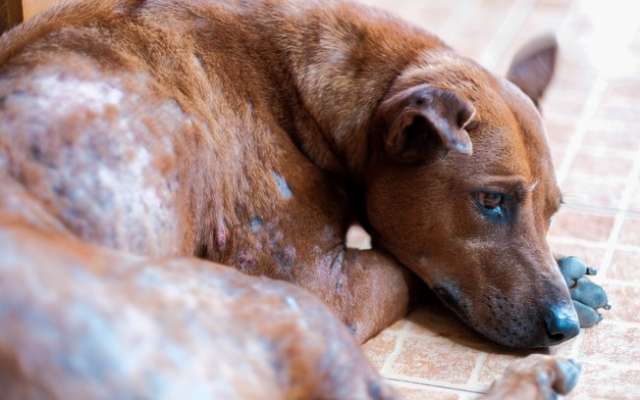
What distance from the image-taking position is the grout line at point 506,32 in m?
6.41

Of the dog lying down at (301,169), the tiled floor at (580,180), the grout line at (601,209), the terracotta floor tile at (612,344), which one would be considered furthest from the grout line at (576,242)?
the terracotta floor tile at (612,344)

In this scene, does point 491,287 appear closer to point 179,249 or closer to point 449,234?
point 449,234

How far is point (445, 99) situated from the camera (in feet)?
11.9

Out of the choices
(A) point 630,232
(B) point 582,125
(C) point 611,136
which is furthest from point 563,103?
(A) point 630,232

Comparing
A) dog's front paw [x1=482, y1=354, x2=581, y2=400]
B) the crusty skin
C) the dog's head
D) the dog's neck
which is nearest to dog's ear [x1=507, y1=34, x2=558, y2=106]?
the dog's head

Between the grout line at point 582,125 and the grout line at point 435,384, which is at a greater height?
the grout line at point 435,384

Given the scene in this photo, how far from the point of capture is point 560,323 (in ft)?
12.4

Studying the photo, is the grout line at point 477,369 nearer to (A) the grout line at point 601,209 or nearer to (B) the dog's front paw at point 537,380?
(B) the dog's front paw at point 537,380

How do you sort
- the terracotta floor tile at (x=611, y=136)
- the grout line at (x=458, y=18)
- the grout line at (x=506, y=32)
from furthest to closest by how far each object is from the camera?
the grout line at (x=458, y=18)
the grout line at (x=506, y=32)
the terracotta floor tile at (x=611, y=136)

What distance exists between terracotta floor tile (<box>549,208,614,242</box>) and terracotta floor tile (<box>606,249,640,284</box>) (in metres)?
0.14

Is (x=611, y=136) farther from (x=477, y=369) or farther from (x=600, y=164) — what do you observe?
(x=477, y=369)

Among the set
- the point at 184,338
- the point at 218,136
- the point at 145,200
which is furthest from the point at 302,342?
the point at 218,136

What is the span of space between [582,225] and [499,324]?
1156 millimetres

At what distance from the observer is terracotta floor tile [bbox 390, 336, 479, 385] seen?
3838 millimetres
